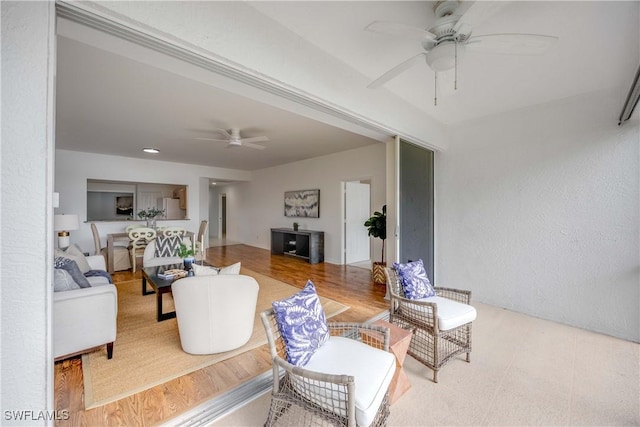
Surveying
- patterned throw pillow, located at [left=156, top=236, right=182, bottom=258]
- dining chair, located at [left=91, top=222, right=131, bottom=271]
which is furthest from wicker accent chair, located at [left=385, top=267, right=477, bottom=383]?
dining chair, located at [left=91, top=222, right=131, bottom=271]

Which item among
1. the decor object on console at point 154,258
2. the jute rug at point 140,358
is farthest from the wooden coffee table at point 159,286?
the decor object on console at point 154,258

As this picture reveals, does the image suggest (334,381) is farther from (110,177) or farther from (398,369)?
(110,177)

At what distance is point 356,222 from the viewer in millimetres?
6086

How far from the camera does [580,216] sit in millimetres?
2895

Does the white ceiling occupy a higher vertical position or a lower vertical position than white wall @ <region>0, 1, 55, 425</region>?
higher

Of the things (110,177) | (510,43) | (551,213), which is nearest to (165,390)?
(510,43)

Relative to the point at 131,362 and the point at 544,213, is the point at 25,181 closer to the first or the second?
the point at 131,362

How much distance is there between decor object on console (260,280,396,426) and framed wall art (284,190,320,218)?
4.57 meters

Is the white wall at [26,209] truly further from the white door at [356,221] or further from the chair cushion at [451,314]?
the white door at [356,221]

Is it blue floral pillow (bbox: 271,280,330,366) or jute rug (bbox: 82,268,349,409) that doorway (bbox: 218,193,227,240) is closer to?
jute rug (bbox: 82,268,349,409)

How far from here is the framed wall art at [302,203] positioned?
20.4ft

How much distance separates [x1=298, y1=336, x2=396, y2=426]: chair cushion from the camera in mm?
1193

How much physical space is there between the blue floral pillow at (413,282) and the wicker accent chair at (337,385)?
78 centimetres

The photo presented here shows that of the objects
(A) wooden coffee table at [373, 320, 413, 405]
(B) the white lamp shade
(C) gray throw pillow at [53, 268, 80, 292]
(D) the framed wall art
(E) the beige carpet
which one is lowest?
(E) the beige carpet
